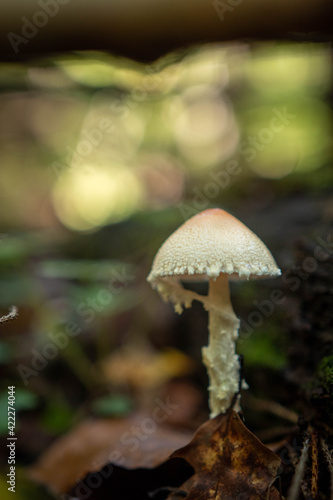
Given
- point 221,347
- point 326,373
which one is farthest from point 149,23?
point 326,373

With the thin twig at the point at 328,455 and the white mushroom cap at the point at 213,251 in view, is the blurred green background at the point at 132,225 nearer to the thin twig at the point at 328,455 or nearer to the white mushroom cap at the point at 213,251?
the thin twig at the point at 328,455

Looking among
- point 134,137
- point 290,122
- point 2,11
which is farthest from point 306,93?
point 2,11

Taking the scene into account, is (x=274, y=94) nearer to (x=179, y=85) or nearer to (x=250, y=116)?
(x=250, y=116)

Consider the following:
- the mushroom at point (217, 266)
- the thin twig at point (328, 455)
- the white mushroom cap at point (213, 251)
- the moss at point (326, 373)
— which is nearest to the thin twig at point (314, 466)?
the thin twig at point (328, 455)

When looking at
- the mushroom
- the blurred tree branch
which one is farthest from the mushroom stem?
the blurred tree branch

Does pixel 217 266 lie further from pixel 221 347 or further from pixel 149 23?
pixel 149 23

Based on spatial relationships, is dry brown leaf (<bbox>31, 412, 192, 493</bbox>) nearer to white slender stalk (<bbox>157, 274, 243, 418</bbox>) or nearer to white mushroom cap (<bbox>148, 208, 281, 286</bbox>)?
white slender stalk (<bbox>157, 274, 243, 418</bbox>)
